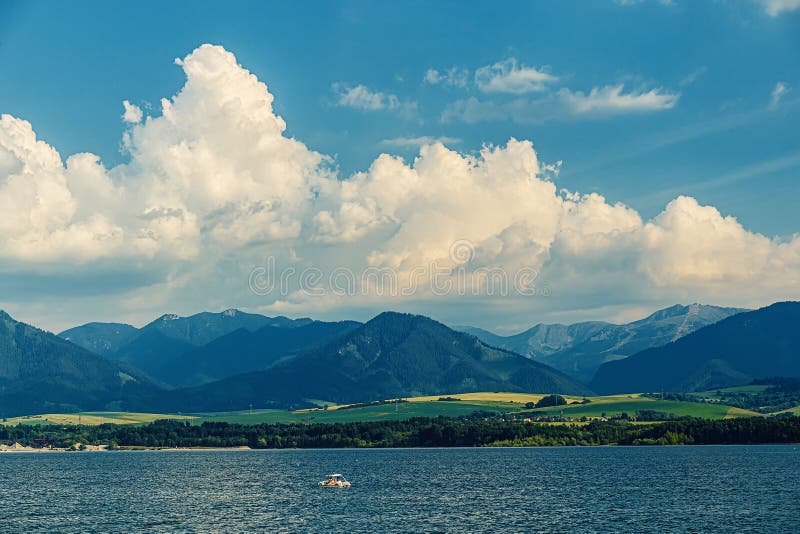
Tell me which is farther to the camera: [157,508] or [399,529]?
[157,508]

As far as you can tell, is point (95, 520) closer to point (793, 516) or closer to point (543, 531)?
point (543, 531)

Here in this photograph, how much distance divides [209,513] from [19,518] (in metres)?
35.4

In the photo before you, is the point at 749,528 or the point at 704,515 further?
the point at 704,515

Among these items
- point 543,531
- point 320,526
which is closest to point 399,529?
point 320,526

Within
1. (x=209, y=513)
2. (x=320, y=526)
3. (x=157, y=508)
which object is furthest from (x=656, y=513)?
(x=157, y=508)

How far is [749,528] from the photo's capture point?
156m

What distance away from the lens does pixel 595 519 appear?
170 meters

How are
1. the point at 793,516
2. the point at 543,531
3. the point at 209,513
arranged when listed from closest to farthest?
the point at 543,531 < the point at 793,516 < the point at 209,513

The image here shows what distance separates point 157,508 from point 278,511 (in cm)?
2802

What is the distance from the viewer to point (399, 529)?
15962 centimetres

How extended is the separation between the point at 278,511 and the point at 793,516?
97441 millimetres

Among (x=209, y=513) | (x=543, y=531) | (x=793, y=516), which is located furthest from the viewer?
(x=209, y=513)

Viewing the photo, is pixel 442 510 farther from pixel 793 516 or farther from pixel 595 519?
pixel 793 516

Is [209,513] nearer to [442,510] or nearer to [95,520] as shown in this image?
[95,520]
